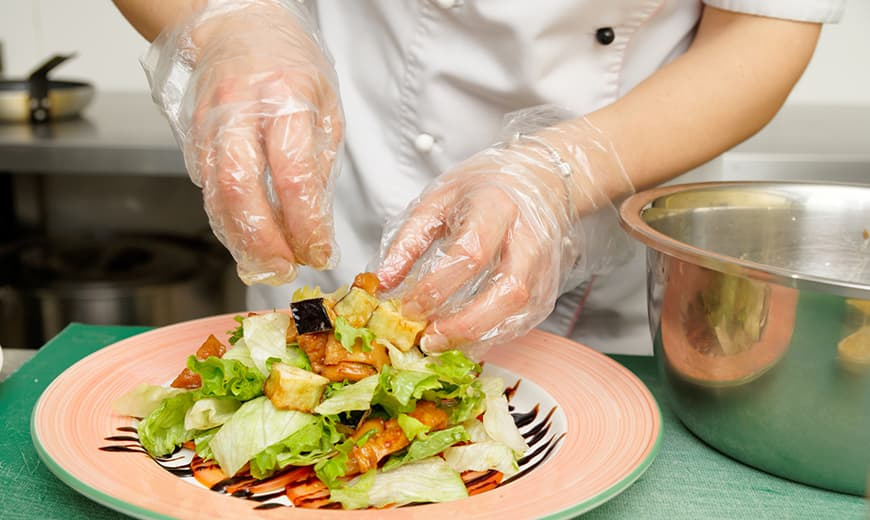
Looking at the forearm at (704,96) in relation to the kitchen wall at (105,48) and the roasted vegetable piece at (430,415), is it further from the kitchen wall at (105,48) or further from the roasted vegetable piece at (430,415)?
the kitchen wall at (105,48)

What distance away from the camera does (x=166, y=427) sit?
0.99m

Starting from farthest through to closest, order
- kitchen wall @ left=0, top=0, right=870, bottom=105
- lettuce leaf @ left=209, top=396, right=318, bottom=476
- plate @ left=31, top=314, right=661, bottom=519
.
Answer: kitchen wall @ left=0, top=0, right=870, bottom=105 → lettuce leaf @ left=209, top=396, right=318, bottom=476 → plate @ left=31, top=314, right=661, bottom=519

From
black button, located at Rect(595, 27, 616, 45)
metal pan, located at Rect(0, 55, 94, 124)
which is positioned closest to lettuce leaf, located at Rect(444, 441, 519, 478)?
black button, located at Rect(595, 27, 616, 45)

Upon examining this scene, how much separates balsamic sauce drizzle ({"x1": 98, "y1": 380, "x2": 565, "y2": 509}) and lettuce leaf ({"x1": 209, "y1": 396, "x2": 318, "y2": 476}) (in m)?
0.02

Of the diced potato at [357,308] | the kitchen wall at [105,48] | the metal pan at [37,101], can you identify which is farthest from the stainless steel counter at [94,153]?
the diced potato at [357,308]

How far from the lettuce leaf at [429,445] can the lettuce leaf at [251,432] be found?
0.11 m

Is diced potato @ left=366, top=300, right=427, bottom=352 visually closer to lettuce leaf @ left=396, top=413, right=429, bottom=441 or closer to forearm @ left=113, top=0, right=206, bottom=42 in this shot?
lettuce leaf @ left=396, top=413, right=429, bottom=441

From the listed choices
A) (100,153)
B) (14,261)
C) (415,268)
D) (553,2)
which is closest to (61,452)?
(415,268)

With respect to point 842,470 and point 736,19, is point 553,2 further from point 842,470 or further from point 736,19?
point 842,470

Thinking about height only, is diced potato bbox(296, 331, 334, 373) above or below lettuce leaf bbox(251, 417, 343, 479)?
above

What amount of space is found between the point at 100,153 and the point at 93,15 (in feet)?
2.91

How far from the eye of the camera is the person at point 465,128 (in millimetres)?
1010

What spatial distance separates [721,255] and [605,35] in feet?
1.90

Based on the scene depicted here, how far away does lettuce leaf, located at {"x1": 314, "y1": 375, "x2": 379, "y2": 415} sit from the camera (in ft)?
3.10
